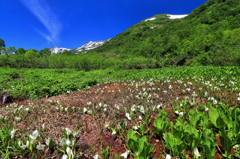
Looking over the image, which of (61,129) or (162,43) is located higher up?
(162,43)

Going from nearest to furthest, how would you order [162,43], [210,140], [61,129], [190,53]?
[210,140], [61,129], [190,53], [162,43]

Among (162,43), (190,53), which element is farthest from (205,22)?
(190,53)

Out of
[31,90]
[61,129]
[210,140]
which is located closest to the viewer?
[210,140]

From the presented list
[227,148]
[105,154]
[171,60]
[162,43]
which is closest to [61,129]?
[105,154]

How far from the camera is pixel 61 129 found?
2490 mm

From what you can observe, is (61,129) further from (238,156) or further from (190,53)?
(190,53)

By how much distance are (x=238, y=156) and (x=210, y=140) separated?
0.47m

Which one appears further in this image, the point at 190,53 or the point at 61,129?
the point at 190,53

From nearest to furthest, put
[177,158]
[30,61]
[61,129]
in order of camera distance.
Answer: [177,158] → [61,129] → [30,61]

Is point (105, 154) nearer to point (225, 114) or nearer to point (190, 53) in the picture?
point (225, 114)

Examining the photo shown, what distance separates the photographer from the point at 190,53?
1513 inches

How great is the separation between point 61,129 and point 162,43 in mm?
74368

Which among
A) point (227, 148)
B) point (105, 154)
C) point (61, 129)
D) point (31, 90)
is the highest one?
point (31, 90)

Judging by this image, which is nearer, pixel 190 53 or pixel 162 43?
pixel 190 53
